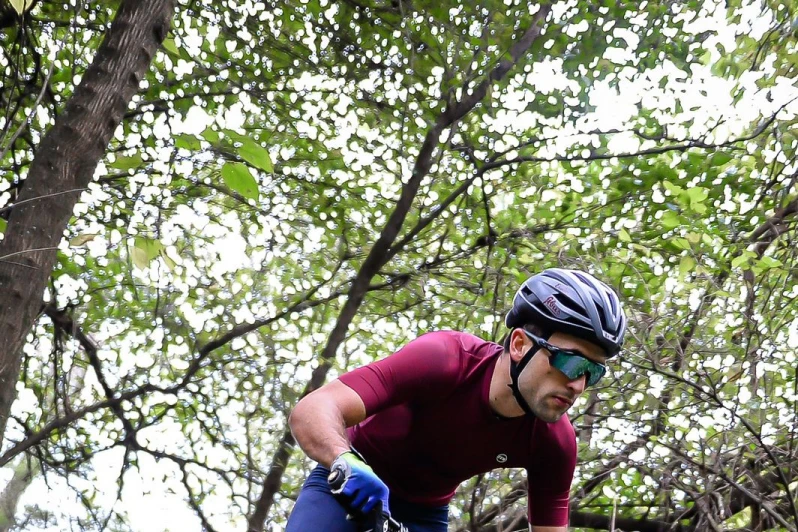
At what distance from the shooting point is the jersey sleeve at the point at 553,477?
8.00 ft

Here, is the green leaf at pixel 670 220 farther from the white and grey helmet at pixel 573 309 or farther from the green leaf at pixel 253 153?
the green leaf at pixel 253 153

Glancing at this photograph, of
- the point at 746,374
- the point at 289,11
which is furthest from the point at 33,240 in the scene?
the point at 746,374

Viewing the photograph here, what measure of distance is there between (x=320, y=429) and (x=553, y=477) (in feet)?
3.02

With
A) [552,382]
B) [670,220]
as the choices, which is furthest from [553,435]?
[670,220]

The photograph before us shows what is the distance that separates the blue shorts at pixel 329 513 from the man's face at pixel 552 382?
1.96 feet

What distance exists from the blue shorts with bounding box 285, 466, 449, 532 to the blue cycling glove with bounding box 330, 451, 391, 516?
296 mm

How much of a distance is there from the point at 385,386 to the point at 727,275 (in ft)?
11.2

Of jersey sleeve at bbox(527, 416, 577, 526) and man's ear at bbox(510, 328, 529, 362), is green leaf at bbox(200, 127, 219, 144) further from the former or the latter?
jersey sleeve at bbox(527, 416, 577, 526)

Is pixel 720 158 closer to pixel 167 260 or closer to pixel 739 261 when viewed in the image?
pixel 739 261

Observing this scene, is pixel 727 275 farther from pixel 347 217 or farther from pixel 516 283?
pixel 347 217

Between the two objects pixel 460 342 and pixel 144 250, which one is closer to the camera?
pixel 460 342

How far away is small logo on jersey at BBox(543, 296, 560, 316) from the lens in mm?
2271

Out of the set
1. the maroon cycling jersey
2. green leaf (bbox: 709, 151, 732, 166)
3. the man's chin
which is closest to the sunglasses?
the man's chin

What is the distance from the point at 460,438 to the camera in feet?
7.93
